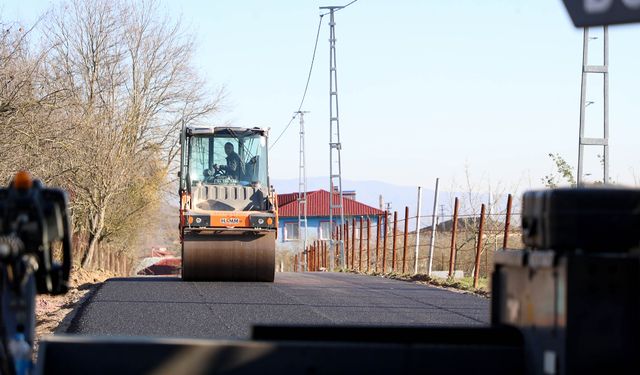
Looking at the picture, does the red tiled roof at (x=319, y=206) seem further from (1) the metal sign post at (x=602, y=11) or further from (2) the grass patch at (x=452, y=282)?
(1) the metal sign post at (x=602, y=11)

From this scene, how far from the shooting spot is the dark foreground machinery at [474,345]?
128 inches

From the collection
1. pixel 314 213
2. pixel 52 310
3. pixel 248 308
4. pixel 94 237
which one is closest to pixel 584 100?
pixel 248 308

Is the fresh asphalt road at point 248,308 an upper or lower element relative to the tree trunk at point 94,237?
upper

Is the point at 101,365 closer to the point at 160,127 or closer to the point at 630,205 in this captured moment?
the point at 630,205

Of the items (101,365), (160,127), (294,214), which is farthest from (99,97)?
(294,214)

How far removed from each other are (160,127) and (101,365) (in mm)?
48854

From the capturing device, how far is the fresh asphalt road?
39.3ft

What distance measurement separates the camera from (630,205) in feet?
11.5

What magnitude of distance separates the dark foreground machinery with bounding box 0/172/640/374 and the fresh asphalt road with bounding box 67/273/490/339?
7.14 m

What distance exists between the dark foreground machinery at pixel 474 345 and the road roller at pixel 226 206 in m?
16.3

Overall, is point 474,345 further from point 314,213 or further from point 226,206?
point 314,213

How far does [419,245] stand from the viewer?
30.0 m

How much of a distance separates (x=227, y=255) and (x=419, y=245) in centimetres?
1088

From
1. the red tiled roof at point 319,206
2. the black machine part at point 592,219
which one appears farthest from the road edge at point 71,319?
the red tiled roof at point 319,206
